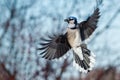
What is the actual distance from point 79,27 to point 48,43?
0.07 m

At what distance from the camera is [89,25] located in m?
0.58

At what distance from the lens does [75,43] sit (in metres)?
0.54

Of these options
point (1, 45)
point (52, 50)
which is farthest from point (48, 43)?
point (1, 45)

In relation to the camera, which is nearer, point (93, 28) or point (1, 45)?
point (93, 28)

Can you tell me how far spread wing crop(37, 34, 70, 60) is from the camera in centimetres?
58

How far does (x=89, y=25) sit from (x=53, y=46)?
0.07m

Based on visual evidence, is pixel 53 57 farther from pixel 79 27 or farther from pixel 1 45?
pixel 1 45

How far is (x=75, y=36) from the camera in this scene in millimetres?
538

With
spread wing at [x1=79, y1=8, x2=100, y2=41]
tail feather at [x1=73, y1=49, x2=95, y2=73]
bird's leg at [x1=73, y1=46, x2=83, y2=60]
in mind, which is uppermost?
spread wing at [x1=79, y1=8, x2=100, y2=41]

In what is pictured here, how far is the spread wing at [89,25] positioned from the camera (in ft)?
1.82

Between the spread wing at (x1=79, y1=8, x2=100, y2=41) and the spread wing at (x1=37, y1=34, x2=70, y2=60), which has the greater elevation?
the spread wing at (x1=79, y1=8, x2=100, y2=41)

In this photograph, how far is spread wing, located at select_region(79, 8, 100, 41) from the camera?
1.82 feet

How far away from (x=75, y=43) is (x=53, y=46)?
8 centimetres

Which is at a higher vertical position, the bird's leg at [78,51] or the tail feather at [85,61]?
the bird's leg at [78,51]
